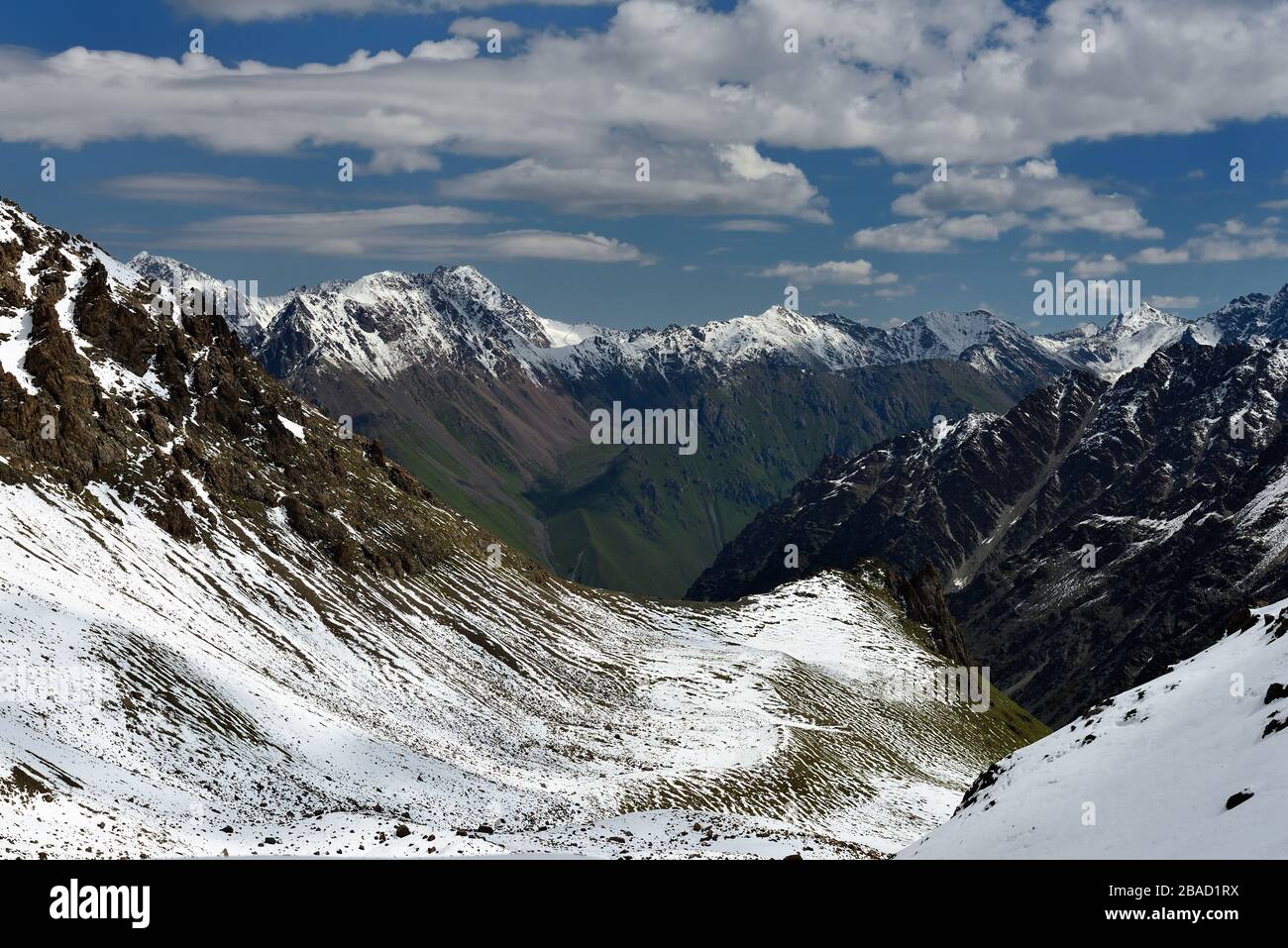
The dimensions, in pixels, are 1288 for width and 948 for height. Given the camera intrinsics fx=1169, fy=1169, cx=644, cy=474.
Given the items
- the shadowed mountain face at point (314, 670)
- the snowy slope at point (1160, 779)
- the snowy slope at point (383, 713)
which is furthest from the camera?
the shadowed mountain face at point (314, 670)

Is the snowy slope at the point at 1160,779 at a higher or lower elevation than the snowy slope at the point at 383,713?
higher

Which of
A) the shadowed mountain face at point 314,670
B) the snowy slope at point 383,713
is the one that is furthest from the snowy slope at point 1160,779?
the snowy slope at point 383,713

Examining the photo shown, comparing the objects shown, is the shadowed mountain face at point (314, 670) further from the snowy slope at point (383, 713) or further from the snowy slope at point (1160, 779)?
the snowy slope at point (1160, 779)

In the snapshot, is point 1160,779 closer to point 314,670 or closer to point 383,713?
point 383,713

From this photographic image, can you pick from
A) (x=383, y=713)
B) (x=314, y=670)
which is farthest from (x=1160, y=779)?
(x=314, y=670)

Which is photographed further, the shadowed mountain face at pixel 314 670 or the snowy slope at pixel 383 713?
the shadowed mountain face at pixel 314 670

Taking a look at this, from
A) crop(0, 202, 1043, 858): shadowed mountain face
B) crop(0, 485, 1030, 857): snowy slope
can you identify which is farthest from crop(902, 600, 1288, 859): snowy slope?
crop(0, 485, 1030, 857): snowy slope

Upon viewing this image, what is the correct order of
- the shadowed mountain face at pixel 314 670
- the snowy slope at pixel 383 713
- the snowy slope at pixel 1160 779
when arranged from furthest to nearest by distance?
the shadowed mountain face at pixel 314 670 → the snowy slope at pixel 383 713 → the snowy slope at pixel 1160 779
